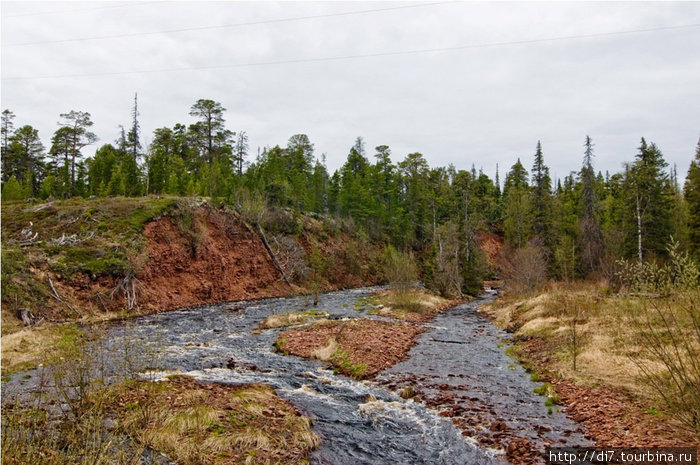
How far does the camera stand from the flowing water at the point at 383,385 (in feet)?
32.9

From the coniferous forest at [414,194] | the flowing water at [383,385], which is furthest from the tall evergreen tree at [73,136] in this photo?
the flowing water at [383,385]

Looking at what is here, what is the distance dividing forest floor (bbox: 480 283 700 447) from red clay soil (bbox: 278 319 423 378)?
582cm

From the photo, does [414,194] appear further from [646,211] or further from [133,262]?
[133,262]

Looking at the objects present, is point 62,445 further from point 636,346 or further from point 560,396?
point 636,346

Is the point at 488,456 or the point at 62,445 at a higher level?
the point at 62,445

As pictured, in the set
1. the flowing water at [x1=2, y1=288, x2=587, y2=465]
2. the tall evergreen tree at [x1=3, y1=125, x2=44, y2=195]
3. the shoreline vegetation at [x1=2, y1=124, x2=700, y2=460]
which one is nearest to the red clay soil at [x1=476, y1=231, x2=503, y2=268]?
the shoreline vegetation at [x1=2, y1=124, x2=700, y2=460]

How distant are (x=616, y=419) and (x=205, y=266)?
3983 centimetres

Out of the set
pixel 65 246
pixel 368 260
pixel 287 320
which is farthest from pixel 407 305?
pixel 368 260

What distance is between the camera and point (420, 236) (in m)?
82.2

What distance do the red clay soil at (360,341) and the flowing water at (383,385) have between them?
0.66 meters

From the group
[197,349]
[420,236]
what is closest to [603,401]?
[197,349]

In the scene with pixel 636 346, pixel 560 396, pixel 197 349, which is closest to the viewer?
pixel 560 396

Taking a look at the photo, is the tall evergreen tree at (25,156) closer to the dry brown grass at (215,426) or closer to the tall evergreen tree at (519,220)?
the dry brown grass at (215,426)

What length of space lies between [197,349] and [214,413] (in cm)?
953
